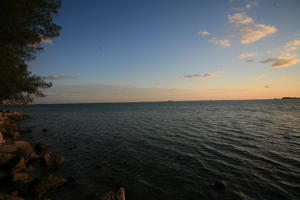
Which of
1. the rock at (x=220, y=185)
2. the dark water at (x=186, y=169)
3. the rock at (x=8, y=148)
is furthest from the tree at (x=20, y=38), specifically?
the rock at (x=220, y=185)

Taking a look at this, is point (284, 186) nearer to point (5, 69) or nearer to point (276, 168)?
point (276, 168)

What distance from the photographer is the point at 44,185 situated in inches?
275

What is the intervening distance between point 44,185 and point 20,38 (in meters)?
9.69

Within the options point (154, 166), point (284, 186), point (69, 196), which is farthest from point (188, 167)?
point (69, 196)

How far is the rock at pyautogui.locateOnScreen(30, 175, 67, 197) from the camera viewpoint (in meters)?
6.73

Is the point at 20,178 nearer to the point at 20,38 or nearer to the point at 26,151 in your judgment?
the point at 26,151

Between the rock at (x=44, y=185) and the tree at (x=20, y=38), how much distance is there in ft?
26.9

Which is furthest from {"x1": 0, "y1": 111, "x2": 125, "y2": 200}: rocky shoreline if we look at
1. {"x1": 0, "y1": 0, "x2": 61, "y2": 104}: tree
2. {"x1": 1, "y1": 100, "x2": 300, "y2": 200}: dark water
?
{"x1": 0, "y1": 0, "x2": 61, "y2": 104}: tree

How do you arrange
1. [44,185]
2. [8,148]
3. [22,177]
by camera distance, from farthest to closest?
1. [8,148]
2. [22,177]
3. [44,185]

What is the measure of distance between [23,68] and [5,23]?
11.8 feet

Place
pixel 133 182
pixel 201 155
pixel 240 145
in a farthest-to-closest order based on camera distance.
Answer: pixel 240 145
pixel 201 155
pixel 133 182

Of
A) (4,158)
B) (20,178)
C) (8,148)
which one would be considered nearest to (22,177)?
(20,178)

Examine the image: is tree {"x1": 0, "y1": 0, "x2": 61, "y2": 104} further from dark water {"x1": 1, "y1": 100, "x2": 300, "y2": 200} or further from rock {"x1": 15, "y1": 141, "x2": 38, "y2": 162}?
dark water {"x1": 1, "y1": 100, "x2": 300, "y2": 200}

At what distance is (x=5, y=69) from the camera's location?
9.60 metres
